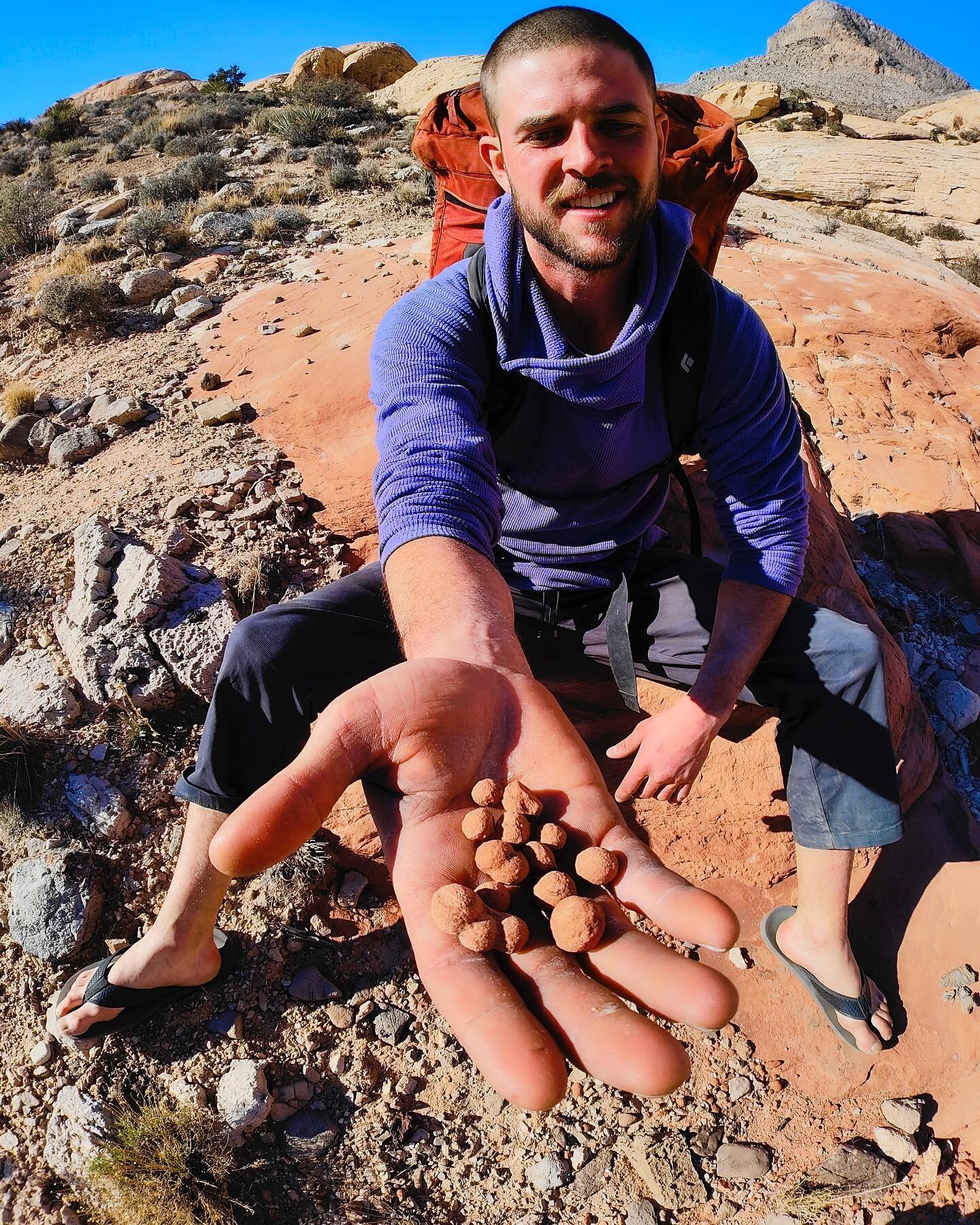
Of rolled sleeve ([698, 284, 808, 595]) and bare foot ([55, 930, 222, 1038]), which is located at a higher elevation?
rolled sleeve ([698, 284, 808, 595])

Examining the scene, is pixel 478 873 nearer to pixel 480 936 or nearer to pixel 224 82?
pixel 480 936

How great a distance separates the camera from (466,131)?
3.14 m

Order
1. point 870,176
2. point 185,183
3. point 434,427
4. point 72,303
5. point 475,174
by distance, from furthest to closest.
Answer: point 870,176 → point 185,183 → point 72,303 → point 475,174 → point 434,427

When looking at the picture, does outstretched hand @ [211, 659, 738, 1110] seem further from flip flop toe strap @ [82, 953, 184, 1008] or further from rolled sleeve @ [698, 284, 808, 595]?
flip flop toe strap @ [82, 953, 184, 1008]

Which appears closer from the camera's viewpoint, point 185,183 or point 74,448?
point 74,448

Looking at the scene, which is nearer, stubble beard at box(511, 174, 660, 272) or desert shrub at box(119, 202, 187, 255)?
stubble beard at box(511, 174, 660, 272)

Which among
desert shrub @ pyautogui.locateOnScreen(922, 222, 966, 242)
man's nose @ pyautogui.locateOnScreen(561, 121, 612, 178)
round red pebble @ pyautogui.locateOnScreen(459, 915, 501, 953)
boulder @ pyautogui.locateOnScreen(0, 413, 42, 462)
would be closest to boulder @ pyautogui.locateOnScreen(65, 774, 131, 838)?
round red pebble @ pyautogui.locateOnScreen(459, 915, 501, 953)

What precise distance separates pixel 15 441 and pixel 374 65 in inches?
905

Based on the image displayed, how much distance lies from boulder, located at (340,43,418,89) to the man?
2433 centimetres

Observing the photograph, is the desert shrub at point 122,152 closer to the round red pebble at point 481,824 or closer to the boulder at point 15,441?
the boulder at point 15,441

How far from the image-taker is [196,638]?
322cm

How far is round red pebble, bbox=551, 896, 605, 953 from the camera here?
4.61 feet

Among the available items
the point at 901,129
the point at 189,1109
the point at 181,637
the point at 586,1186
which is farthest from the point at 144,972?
the point at 901,129

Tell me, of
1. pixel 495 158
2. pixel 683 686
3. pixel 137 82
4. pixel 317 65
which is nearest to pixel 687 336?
pixel 495 158
